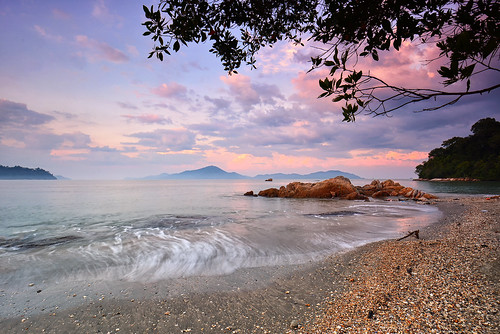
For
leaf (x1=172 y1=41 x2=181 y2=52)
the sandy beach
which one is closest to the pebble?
the sandy beach

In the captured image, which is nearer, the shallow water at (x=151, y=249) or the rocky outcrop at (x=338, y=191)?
the shallow water at (x=151, y=249)

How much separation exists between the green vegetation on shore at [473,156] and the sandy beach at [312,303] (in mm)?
107795

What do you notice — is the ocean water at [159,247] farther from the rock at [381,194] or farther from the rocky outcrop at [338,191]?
the rock at [381,194]

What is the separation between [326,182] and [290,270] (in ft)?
85.0

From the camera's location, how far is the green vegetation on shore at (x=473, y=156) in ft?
263

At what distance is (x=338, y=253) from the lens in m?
6.96

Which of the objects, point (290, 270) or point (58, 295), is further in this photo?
point (290, 270)

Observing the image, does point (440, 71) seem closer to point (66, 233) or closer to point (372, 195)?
point (66, 233)

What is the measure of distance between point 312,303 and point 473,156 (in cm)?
12309

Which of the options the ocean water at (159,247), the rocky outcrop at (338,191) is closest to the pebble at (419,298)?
the ocean water at (159,247)

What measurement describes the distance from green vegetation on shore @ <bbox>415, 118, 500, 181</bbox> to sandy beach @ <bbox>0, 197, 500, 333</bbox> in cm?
10779

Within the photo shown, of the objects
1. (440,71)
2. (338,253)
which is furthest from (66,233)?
(440,71)

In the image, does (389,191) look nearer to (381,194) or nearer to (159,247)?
(381,194)

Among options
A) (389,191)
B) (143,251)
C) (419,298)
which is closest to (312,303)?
(419,298)
